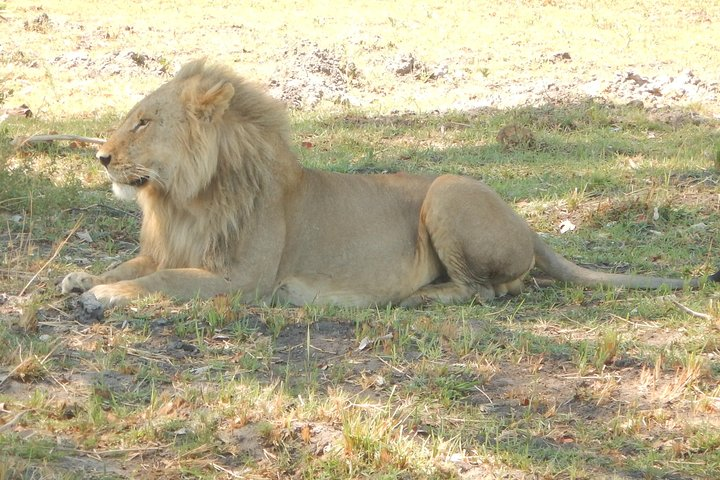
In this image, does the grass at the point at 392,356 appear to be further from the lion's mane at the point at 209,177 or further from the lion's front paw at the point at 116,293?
the lion's mane at the point at 209,177

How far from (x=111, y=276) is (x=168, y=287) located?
1.28ft

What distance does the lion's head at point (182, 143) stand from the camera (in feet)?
17.1

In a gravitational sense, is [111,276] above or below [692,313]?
above

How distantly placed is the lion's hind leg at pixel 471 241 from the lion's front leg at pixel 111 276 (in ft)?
4.85

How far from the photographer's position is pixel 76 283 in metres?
5.00

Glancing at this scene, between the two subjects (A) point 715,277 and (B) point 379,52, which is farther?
(B) point 379,52

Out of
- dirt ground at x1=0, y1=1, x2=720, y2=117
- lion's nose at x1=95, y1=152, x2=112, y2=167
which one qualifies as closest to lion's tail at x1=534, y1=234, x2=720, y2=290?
lion's nose at x1=95, y1=152, x2=112, y2=167

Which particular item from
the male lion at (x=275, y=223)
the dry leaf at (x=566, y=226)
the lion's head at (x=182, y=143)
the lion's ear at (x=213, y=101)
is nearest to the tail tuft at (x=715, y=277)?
the male lion at (x=275, y=223)

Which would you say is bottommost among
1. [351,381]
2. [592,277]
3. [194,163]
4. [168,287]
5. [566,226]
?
[566,226]

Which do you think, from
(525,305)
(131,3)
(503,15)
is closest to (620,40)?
(503,15)

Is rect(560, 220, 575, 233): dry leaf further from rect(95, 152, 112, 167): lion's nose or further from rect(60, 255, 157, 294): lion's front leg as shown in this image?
rect(95, 152, 112, 167): lion's nose

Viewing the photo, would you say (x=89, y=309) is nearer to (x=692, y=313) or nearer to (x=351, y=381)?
(x=351, y=381)

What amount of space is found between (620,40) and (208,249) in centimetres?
1033

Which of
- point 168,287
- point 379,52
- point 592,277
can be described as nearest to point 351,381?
point 168,287
